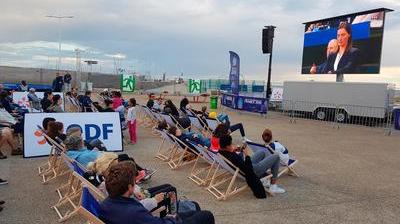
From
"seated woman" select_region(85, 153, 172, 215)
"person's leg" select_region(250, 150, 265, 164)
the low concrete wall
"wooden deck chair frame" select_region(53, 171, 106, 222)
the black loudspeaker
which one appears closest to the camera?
"seated woman" select_region(85, 153, 172, 215)

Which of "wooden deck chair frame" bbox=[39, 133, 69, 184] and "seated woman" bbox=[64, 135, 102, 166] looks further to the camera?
"wooden deck chair frame" bbox=[39, 133, 69, 184]

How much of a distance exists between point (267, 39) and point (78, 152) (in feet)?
71.1

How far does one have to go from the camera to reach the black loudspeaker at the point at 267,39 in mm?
26109

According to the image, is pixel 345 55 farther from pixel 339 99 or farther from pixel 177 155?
pixel 177 155

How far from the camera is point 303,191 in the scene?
23.2ft

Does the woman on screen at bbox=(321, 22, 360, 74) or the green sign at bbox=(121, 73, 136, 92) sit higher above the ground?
the woman on screen at bbox=(321, 22, 360, 74)

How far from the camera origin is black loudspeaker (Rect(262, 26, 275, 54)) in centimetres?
2611

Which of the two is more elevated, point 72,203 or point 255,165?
point 255,165

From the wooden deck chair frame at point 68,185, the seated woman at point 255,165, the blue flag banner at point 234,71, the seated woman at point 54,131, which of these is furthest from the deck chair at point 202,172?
the blue flag banner at point 234,71

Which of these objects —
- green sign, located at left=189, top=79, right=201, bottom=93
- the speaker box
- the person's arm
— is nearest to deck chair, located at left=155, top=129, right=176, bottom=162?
the person's arm

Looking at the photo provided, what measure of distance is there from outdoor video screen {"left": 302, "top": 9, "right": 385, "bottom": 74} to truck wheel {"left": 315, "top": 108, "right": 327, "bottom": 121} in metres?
3.00

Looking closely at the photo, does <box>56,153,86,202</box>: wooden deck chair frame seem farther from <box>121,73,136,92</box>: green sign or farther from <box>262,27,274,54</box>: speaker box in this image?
<box>121,73,136,92</box>: green sign

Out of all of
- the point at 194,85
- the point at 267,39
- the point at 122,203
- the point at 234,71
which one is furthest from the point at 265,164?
the point at 194,85

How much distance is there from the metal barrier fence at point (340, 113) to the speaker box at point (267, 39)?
529 centimetres
